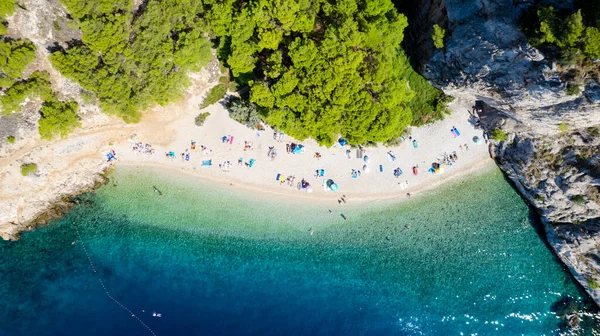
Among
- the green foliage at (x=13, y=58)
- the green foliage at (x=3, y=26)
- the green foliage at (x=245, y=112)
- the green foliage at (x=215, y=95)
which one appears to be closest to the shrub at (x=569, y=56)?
the green foliage at (x=245, y=112)

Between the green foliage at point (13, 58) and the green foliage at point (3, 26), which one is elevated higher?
the green foliage at point (3, 26)

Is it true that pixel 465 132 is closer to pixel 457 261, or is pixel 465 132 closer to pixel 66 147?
pixel 457 261

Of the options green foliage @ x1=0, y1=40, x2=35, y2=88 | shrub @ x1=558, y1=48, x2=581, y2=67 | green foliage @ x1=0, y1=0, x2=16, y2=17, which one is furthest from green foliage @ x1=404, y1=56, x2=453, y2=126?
green foliage @ x1=0, y1=0, x2=16, y2=17

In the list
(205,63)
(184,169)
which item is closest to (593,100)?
(205,63)

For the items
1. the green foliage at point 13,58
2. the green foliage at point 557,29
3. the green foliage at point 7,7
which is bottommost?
the green foliage at point 557,29

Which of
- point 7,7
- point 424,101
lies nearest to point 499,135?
point 424,101

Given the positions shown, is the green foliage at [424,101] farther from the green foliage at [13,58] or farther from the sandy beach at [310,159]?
the green foliage at [13,58]

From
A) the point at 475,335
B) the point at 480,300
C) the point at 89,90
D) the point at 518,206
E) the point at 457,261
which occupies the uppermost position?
the point at 89,90
